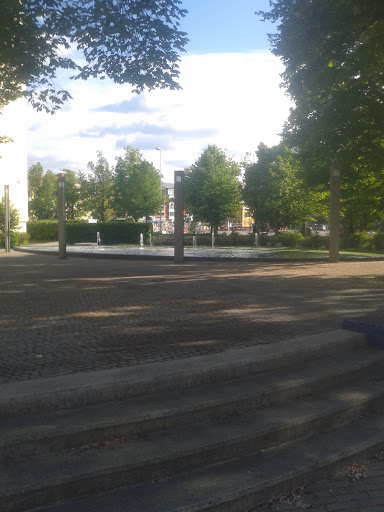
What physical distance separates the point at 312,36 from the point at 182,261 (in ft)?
33.1

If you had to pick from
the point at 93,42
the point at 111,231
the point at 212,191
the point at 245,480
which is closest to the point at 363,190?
the point at 93,42

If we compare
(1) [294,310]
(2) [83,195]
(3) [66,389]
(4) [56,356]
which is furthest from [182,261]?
(2) [83,195]

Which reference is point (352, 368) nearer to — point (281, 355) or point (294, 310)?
point (281, 355)

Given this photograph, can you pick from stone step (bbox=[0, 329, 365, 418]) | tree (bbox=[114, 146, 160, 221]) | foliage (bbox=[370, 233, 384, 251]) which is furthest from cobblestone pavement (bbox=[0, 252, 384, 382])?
tree (bbox=[114, 146, 160, 221])

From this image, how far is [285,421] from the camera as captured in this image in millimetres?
3963

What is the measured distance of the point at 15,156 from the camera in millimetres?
41812

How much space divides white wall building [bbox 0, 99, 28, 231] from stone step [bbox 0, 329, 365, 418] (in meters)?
38.2

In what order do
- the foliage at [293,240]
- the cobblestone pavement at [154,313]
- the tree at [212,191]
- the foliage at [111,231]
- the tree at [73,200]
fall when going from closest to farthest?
1. the cobblestone pavement at [154,313]
2. the foliage at [293,240]
3. the foliage at [111,231]
4. the tree at [212,191]
5. the tree at [73,200]

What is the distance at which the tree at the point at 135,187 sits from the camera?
Answer: 187ft

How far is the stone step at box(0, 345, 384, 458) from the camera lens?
3477 mm

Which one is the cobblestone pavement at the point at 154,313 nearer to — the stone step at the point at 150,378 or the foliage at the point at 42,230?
the stone step at the point at 150,378

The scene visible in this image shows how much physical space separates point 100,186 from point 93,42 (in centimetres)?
4549

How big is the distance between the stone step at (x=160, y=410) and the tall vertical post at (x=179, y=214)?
13283 mm

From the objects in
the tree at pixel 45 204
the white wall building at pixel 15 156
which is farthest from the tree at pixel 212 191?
the tree at pixel 45 204
